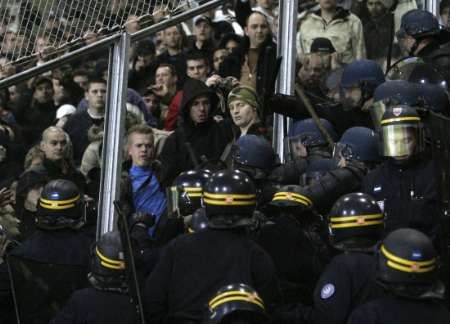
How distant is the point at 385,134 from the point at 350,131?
981 mm

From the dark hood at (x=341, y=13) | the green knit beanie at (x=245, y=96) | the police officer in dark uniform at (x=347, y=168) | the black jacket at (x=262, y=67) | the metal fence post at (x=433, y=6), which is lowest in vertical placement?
the police officer in dark uniform at (x=347, y=168)

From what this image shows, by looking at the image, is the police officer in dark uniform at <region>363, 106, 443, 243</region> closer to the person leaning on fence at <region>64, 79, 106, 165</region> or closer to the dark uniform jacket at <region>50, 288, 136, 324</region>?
the dark uniform jacket at <region>50, 288, 136, 324</region>

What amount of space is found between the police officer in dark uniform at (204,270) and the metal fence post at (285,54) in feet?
11.4

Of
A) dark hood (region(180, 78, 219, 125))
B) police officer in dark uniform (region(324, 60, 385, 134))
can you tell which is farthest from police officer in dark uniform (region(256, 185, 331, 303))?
dark hood (region(180, 78, 219, 125))

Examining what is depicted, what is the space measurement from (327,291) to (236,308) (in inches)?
33.3

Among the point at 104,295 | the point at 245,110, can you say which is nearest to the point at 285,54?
the point at 245,110

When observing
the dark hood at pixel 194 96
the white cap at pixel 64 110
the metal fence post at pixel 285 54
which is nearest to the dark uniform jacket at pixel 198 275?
the metal fence post at pixel 285 54

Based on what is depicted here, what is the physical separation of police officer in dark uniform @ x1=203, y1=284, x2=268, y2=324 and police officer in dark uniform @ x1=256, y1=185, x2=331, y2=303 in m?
1.38

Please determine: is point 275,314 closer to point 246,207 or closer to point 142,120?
point 246,207

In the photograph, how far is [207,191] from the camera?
28.3 ft

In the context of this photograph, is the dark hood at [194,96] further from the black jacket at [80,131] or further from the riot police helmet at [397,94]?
the riot police helmet at [397,94]

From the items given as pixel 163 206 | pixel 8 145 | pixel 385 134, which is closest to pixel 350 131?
pixel 385 134

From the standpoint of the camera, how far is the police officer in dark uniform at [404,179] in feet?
30.7

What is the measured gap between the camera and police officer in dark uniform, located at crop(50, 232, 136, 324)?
857 centimetres
